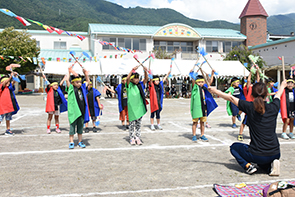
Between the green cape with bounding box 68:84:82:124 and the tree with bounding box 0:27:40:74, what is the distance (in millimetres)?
23857

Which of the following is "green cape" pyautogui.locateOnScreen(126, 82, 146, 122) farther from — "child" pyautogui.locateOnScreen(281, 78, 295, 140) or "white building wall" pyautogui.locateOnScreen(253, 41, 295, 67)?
"white building wall" pyautogui.locateOnScreen(253, 41, 295, 67)

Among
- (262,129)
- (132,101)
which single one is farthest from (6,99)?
(262,129)

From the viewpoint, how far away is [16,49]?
92.0ft

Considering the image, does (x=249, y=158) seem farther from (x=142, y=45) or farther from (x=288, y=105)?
(x=142, y=45)

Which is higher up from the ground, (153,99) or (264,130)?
(153,99)

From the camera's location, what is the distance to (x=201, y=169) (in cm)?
471

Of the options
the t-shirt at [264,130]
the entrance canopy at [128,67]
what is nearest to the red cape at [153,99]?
the t-shirt at [264,130]

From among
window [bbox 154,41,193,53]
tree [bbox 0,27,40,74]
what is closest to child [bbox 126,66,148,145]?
tree [bbox 0,27,40,74]

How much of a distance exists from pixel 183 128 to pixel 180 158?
3913 mm

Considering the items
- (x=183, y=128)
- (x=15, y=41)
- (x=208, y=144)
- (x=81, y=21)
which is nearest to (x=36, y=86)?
(x=15, y=41)

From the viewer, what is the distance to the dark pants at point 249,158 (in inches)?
167

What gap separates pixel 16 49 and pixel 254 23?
32.4 metres

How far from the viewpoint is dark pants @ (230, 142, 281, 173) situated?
4.25 m

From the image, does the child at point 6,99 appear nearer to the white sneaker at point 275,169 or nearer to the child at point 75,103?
the child at point 75,103
